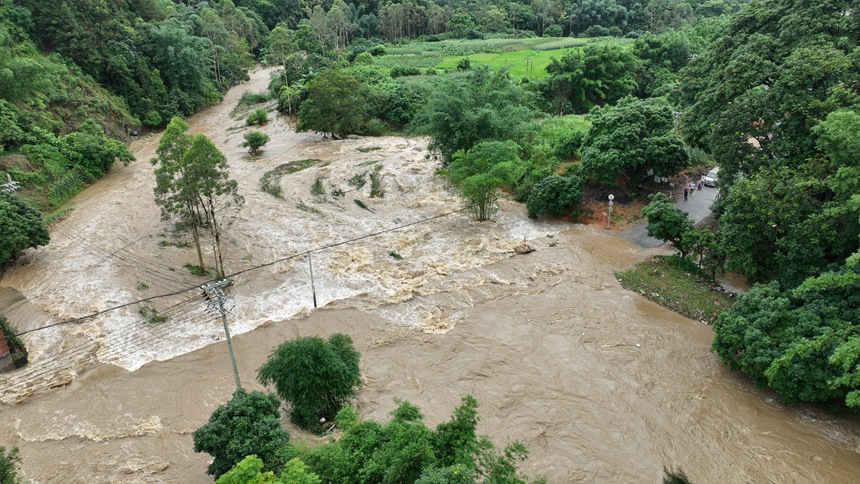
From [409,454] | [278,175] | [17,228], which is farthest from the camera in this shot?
[278,175]

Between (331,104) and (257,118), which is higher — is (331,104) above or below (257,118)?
above

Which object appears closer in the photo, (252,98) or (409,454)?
(409,454)

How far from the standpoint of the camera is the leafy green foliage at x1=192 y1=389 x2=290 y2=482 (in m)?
11.9

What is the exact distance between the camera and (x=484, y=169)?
91.0 feet

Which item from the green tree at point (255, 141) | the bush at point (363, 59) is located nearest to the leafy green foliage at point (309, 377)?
the green tree at point (255, 141)

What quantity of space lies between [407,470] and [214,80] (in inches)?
2419

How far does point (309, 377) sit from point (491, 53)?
213 ft

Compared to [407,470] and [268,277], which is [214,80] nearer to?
[268,277]

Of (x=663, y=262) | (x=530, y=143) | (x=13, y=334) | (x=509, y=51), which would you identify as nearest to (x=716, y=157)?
(x=663, y=262)

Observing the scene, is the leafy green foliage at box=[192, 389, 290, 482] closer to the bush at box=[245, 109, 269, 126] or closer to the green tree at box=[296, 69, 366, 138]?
the green tree at box=[296, 69, 366, 138]

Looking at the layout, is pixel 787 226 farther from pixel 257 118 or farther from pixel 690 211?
pixel 257 118

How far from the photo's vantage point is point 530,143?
119ft

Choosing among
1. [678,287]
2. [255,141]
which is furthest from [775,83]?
[255,141]

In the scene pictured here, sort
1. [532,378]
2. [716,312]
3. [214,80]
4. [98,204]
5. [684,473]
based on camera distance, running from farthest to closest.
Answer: [214,80] < [98,204] < [716,312] < [532,378] < [684,473]
